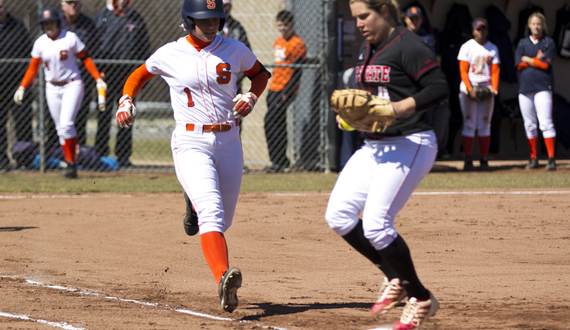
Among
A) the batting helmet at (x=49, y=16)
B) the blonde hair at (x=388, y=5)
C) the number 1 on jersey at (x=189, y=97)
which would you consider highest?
the blonde hair at (x=388, y=5)

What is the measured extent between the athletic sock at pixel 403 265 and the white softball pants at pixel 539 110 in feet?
29.7

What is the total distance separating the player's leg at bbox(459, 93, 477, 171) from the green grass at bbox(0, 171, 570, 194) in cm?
41

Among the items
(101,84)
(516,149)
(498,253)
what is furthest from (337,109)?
(516,149)

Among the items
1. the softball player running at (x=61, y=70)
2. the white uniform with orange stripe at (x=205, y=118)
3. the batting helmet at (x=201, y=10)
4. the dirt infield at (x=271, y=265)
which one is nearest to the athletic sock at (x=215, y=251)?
the white uniform with orange stripe at (x=205, y=118)

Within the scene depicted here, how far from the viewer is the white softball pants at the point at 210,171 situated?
459 centimetres

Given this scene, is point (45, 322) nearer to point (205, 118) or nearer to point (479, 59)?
point (205, 118)

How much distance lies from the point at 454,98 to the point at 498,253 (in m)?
8.85

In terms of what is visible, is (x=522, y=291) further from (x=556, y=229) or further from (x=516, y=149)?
(x=516, y=149)

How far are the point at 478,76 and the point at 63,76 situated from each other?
6651mm

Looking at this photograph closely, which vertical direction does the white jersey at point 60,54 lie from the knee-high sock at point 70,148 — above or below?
above

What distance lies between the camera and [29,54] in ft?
41.4

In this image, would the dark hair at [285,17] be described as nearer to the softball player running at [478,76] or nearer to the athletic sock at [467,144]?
the softball player running at [478,76]

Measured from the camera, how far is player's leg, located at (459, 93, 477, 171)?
1250 centimetres

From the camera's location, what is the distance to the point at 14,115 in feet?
42.2
